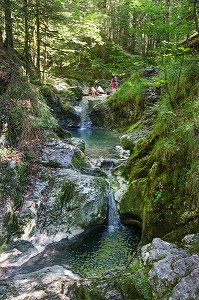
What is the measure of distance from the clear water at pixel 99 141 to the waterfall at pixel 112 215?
2.62 m

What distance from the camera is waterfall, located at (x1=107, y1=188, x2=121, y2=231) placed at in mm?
7062

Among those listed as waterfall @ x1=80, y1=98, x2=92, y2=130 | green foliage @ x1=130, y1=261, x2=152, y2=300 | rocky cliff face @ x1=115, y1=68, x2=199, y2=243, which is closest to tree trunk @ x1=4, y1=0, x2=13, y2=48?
waterfall @ x1=80, y1=98, x2=92, y2=130

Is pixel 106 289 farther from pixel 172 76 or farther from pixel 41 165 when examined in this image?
pixel 172 76

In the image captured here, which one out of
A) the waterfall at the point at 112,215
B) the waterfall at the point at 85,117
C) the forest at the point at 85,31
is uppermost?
the forest at the point at 85,31

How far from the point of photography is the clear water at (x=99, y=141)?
1041 cm

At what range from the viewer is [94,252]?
19.7 feet

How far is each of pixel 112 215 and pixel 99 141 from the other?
5657 mm

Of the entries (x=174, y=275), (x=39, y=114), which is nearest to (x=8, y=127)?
(x=39, y=114)

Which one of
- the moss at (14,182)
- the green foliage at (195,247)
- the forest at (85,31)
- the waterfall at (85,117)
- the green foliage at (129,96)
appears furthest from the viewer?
the waterfall at (85,117)

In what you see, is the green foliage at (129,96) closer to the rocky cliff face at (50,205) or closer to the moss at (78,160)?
the moss at (78,160)

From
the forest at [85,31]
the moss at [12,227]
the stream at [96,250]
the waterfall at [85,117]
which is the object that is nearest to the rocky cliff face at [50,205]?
the moss at [12,227]

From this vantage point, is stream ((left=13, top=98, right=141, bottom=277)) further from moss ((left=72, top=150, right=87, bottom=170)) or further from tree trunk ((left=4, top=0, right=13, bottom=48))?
tree trunk ((left=4, top=0, right=13, bottom=48))

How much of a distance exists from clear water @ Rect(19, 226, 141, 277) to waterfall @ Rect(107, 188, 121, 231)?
6.9 inches

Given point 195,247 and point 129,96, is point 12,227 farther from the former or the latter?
point 129,96
